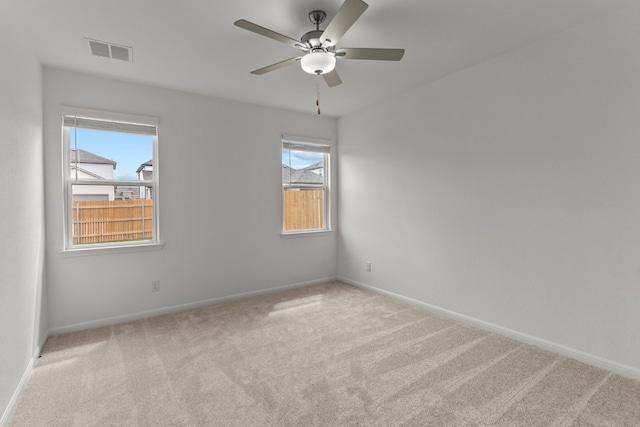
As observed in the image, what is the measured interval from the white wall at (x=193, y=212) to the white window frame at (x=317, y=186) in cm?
9

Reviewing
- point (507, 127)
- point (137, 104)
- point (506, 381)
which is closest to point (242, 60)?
point (137, 104)

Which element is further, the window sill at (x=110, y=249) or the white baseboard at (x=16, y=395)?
the window sill at (x=110, y=249)

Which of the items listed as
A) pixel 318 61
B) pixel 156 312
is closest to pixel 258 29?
pixel 318 61

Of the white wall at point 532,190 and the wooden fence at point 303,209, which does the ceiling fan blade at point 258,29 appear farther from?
the wooden fence at point 303,209

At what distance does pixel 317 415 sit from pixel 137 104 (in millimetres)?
3439

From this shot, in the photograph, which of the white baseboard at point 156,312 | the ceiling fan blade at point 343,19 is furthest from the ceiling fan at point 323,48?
the white baseboard at point 156,312

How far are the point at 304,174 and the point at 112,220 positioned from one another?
8.10ft

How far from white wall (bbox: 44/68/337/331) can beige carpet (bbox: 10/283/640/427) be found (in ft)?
1.46

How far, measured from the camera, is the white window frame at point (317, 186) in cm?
456

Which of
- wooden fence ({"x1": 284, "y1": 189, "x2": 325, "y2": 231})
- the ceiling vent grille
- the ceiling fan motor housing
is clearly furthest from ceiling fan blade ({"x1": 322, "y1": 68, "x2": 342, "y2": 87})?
wooden fence ({"x1": 284, "y1": 189, "x2": 325, "y2": 231})

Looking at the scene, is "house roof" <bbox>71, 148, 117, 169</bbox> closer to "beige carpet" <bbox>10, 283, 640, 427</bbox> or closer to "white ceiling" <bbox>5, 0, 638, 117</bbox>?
"white ceiling" <bbox>5, 0, 638, 117</bbox>

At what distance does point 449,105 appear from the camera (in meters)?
3.42

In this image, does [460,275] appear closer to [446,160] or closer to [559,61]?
[446,160]

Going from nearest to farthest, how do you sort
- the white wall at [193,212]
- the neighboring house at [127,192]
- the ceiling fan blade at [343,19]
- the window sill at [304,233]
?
the ceiling fan blade at [343,19]
the white wall at [193,212]
the neighboring house at [127,192]
the window sill at [304,233]
